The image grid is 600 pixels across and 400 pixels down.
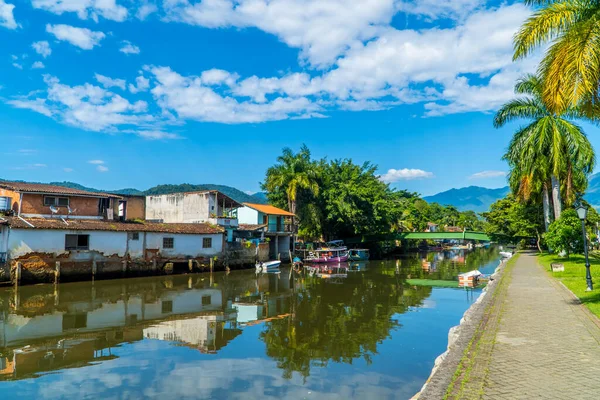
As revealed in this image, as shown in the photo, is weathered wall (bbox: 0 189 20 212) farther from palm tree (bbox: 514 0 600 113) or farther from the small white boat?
palm tree (bbox: 514 0 600 113)

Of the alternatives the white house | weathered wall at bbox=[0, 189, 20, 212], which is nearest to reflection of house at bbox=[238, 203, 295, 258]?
the white house

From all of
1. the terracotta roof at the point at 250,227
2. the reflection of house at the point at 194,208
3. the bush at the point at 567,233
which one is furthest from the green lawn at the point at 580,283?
the terracotta roof at the point at 250,227

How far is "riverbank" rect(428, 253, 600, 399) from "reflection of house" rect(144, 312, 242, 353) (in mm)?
7460

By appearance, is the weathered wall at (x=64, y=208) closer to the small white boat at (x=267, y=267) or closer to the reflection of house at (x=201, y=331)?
the small white boat at (x=267, y=267)

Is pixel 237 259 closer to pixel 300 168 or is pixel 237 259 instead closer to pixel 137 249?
pixel 137 249

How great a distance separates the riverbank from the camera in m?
6.43

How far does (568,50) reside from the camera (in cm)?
1120

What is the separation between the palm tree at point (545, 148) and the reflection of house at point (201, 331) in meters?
25.0

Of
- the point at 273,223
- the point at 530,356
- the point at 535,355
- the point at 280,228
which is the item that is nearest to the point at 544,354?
the point at 535,355

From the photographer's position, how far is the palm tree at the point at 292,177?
50688 mm

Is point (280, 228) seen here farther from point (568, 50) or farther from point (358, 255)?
point (568, 50)

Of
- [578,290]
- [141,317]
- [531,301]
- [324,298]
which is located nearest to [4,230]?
[141,317]

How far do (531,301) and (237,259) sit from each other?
97.0ft

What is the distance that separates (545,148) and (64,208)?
36.7 meters
